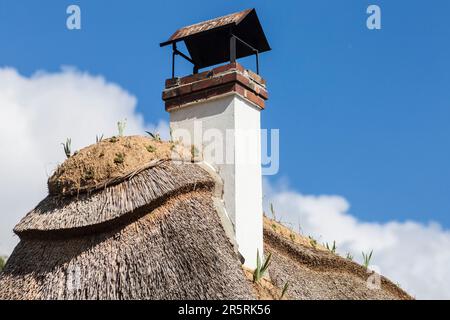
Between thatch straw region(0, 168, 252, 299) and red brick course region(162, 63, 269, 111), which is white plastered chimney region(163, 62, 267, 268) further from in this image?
thatch straw region(0, 168, 252, 299)

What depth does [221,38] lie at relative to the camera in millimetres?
Answer: 11320

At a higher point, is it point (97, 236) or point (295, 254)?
point (97, 236)

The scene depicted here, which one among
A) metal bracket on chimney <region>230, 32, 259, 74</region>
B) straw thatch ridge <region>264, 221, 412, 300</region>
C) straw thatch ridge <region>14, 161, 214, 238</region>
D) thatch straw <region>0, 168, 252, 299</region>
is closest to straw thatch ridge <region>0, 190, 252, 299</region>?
thatch straw <region>0, 168, 252, 299</region>

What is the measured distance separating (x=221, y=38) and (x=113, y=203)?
4.22 metres

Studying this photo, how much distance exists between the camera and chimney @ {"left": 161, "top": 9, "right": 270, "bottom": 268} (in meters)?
9.35

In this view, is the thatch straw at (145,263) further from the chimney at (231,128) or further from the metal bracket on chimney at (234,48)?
the metal bracket on chimney at (234,48)

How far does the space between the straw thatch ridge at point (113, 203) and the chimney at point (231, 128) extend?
62 cm

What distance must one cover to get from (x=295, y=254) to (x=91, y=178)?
3858mm

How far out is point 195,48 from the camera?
38.0 ft

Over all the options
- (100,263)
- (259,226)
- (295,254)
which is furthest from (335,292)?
(100,263)

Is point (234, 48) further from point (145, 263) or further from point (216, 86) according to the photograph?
point (145, 263)

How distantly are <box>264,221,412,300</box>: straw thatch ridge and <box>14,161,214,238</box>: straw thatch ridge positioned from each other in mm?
2143

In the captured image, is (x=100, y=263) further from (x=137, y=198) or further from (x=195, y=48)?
(x=195, y=48)
